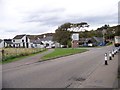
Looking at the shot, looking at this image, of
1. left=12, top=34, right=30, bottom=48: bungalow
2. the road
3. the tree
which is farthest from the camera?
left=12, top=34, right=30, bottom=48: bungalow

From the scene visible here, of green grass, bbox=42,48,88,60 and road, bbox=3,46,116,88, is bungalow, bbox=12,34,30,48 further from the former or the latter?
road, bbox=3,46,116,88

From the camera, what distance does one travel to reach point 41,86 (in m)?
10.1

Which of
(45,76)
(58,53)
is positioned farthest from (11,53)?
(45,76)

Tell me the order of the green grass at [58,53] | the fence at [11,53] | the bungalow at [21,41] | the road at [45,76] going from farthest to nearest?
the bungalow at [21,41]
the green grass at [58,53]
the fence at [11,53]
the road at [45,76]

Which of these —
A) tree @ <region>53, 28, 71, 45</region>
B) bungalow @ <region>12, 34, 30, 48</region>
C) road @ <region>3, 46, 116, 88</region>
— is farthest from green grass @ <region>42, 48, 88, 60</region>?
bungalow @ <region>12, 34, 30, 48</region>

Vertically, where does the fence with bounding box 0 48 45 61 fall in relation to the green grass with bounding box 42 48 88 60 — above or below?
above

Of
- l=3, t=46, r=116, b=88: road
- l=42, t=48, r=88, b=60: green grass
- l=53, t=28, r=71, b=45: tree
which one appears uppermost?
l=53, t=28, r=71, b=45: tree

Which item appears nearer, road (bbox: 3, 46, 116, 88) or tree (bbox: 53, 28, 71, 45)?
road (bbox: 3, 46, 116, 88)

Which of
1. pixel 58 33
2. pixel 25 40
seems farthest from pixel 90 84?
pixel 25 40

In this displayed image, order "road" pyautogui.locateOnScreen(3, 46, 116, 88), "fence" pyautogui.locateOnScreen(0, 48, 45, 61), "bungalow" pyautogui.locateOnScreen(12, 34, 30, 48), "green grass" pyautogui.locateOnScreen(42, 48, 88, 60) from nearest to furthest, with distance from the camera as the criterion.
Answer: "road" pyautogui.locateOnScreen(3, 46, 116, 88) → "fence" pyautogui.locateOnScreen(0, 48, 45, 61) → "green grass" pyautogui.locateOnScreen(42, 48, 88, 60) → "bungalow" pyautogui.locateOnScreen(12, 34, 30, 48)

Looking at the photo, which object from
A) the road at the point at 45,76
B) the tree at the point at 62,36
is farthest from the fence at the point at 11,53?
the tree at the point at 62,36

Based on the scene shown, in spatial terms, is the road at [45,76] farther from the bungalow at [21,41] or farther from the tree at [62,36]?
the bungalow at [21,41]

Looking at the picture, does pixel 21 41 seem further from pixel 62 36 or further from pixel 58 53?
pixel 58 53


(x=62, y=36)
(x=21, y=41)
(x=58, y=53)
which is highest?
(x=62, y=36)
